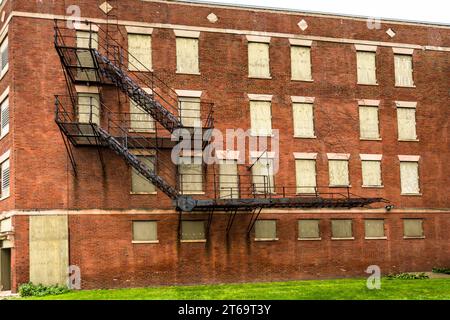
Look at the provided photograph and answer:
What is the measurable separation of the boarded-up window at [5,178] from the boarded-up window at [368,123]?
58.1ft

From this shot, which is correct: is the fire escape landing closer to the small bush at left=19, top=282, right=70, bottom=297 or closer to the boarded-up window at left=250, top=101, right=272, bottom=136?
the boarded-up window at left=250, top=101, right=272, bottom=136

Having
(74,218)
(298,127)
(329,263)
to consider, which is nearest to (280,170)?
(298,127)

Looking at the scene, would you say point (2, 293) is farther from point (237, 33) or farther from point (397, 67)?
point (397, 67)

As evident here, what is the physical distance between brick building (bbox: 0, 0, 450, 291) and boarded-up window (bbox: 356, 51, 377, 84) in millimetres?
118

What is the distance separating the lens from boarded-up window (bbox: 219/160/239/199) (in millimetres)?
31766

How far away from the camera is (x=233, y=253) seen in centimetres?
3161

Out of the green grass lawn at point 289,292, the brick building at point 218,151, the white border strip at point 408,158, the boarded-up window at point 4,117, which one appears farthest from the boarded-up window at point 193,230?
the white border strip at point 408,158

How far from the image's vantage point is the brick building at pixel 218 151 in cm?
2953

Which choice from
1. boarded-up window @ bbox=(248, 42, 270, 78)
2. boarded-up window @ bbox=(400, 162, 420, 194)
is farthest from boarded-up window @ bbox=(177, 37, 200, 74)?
boarded-up window @ bbox=(400, 162, 420, 194)

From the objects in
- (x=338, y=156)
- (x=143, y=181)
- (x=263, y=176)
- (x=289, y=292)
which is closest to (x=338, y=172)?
(x=338, y=156)

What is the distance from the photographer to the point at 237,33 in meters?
33.2

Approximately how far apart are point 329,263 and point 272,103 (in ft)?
27.8

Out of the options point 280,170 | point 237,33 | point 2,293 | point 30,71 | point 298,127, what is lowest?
point 2,293

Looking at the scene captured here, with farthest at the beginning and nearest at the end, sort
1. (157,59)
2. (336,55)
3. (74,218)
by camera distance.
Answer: (336,55)
(157,59)
(74,218)
